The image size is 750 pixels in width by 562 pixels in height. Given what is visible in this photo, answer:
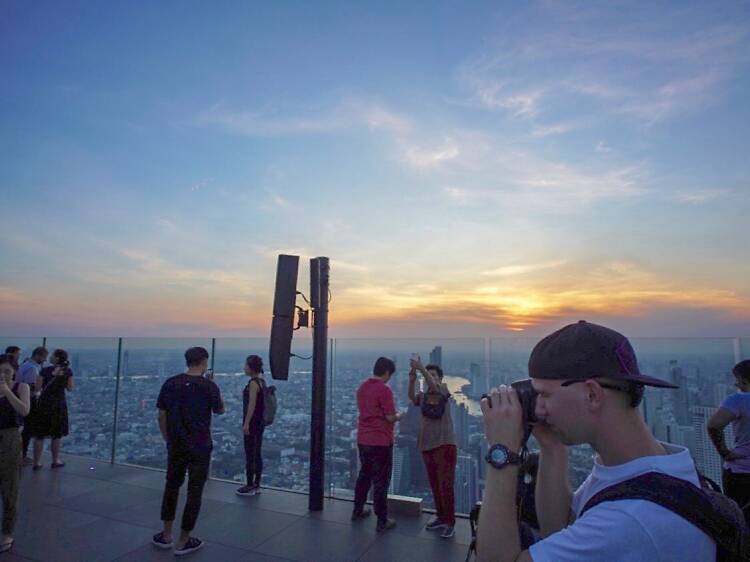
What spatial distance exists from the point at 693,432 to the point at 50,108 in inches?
415

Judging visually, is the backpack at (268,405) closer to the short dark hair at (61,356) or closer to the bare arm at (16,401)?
the bare arm at (16,401)

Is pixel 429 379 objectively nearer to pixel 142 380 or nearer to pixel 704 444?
pixel 704 444

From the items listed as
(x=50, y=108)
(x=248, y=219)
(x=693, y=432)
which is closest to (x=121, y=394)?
(x=248, y=219)

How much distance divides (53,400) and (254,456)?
3484 mm

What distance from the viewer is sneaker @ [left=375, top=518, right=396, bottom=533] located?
189 inches

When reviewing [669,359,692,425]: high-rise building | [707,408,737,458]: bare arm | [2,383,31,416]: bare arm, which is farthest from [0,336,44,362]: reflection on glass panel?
[707,408,737,458]: bare arm

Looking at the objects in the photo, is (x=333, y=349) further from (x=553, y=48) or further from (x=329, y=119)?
(x=553, y=48)

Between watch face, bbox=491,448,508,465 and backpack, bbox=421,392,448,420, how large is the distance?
12.9 feet

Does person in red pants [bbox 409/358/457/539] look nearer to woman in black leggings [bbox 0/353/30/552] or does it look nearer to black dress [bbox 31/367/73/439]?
woman in black leggings [bbox 0/353/30/552]

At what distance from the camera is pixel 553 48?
5148mm

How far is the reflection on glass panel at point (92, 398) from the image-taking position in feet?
25.6

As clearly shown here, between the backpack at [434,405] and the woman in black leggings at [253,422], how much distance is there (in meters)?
2.50

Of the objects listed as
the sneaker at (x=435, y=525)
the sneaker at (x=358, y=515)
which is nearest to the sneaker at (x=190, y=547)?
the sneaker at (x=358, y=515)

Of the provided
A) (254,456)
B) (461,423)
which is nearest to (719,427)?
(461,423)
